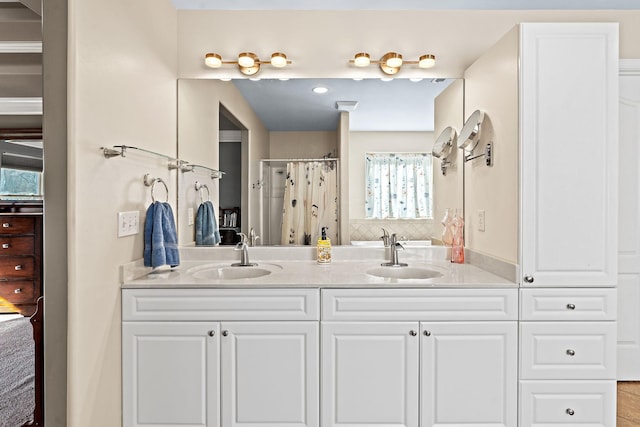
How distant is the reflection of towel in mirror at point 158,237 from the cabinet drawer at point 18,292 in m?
3.43

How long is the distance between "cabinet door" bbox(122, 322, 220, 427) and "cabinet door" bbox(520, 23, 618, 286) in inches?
63.9

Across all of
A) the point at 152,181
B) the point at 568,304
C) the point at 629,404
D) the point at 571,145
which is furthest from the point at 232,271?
the point at 629,404

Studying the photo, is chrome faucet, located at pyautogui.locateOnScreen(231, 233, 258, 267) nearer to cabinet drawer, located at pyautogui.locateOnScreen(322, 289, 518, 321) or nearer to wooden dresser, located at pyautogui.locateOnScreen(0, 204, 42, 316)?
cabinet drawer, located at pyautogui.locateOnScreen(322, 289, 518, 321)

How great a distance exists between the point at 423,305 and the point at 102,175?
5.15ft

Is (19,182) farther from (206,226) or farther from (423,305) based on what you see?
(423,305)

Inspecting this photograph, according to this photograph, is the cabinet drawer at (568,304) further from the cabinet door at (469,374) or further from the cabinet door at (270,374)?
the cabinet door at (270,374)

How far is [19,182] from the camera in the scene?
4227mm

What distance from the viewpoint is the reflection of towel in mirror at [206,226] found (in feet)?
8.29

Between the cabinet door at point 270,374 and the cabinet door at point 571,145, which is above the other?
the cabinet door at point 571,145

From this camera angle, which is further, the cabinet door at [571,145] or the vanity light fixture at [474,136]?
the vanity light fixture at [474,136]

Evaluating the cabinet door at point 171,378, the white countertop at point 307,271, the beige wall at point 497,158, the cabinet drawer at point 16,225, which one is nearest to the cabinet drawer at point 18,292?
the cabinet drawer at point 16,225

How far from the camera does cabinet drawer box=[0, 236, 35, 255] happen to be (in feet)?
14.4

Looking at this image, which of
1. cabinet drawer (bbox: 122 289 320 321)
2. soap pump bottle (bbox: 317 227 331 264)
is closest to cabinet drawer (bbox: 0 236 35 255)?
cabinet drawer (bbox: 122 289 320 321)

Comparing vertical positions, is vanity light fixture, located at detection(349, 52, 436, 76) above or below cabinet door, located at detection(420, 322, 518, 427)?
above
